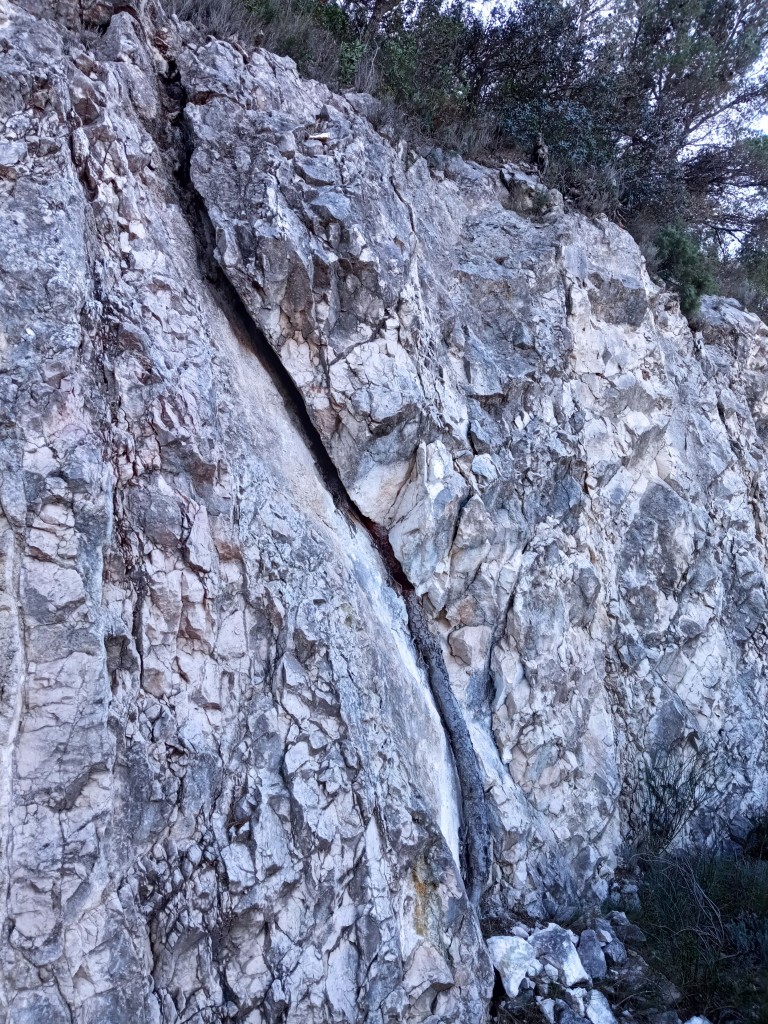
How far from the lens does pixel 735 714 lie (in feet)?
22.7

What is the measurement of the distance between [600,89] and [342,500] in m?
6.24

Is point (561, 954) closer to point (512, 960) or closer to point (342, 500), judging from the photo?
point (512, 960)

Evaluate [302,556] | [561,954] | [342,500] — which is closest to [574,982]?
[561,954]

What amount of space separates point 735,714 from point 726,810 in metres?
0.83

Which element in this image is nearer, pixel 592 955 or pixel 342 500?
pixel 592 955

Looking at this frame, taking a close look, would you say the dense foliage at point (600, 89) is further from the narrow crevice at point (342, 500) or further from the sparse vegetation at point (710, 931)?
the sparse vegetation at point (710, 931)

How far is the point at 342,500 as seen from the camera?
483 centimetres

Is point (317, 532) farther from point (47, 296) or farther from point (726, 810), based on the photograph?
point (726, 810)

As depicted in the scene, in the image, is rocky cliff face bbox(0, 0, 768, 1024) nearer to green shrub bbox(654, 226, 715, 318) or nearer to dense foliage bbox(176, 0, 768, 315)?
dense foliage bbox(176, 0, 768, 315)

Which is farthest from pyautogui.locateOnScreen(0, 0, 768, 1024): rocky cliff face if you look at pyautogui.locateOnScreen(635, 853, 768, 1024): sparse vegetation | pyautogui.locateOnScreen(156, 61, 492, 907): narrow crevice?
pyautogui.locateOnScreen(635, 853, 768, 1024): sparse vegetation

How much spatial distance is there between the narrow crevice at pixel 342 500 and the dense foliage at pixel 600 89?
1.95m

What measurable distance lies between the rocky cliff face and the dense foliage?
760mm

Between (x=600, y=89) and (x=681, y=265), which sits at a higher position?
(x=600, y=89)

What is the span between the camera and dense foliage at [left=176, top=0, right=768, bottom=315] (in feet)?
23.1
